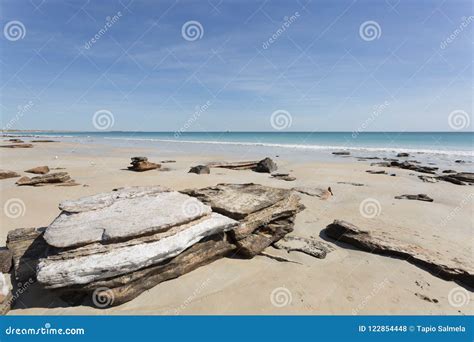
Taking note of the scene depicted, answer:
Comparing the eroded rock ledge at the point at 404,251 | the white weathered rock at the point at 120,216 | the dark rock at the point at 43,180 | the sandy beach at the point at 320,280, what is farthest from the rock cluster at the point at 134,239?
the dark rock at the point at 43,180

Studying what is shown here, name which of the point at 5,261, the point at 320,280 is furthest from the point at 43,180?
the point at 320,280

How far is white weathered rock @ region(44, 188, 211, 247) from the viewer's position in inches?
183

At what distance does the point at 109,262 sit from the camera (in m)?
4.33

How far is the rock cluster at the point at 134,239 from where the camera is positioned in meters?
4.35

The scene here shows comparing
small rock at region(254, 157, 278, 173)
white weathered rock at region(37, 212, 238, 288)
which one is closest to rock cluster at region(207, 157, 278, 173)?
small rock at region(254, 157, 278, 173)

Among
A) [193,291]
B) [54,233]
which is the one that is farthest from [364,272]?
[54,233]

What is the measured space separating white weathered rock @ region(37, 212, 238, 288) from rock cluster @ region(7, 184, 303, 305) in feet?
0.04

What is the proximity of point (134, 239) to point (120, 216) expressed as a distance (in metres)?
0.66

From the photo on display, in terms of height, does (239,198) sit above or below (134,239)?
above

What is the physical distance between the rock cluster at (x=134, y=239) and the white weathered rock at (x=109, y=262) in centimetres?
1

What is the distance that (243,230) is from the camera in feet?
19.8

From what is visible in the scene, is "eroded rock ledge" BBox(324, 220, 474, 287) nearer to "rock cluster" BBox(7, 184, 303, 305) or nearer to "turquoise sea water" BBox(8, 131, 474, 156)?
"rock cluster" BBox(7, 184, 303, 305)

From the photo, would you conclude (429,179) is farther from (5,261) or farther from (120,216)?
(5,261)

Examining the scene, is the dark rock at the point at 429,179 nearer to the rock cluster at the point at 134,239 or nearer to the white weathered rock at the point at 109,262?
the rock cluster at the point at 134,239
